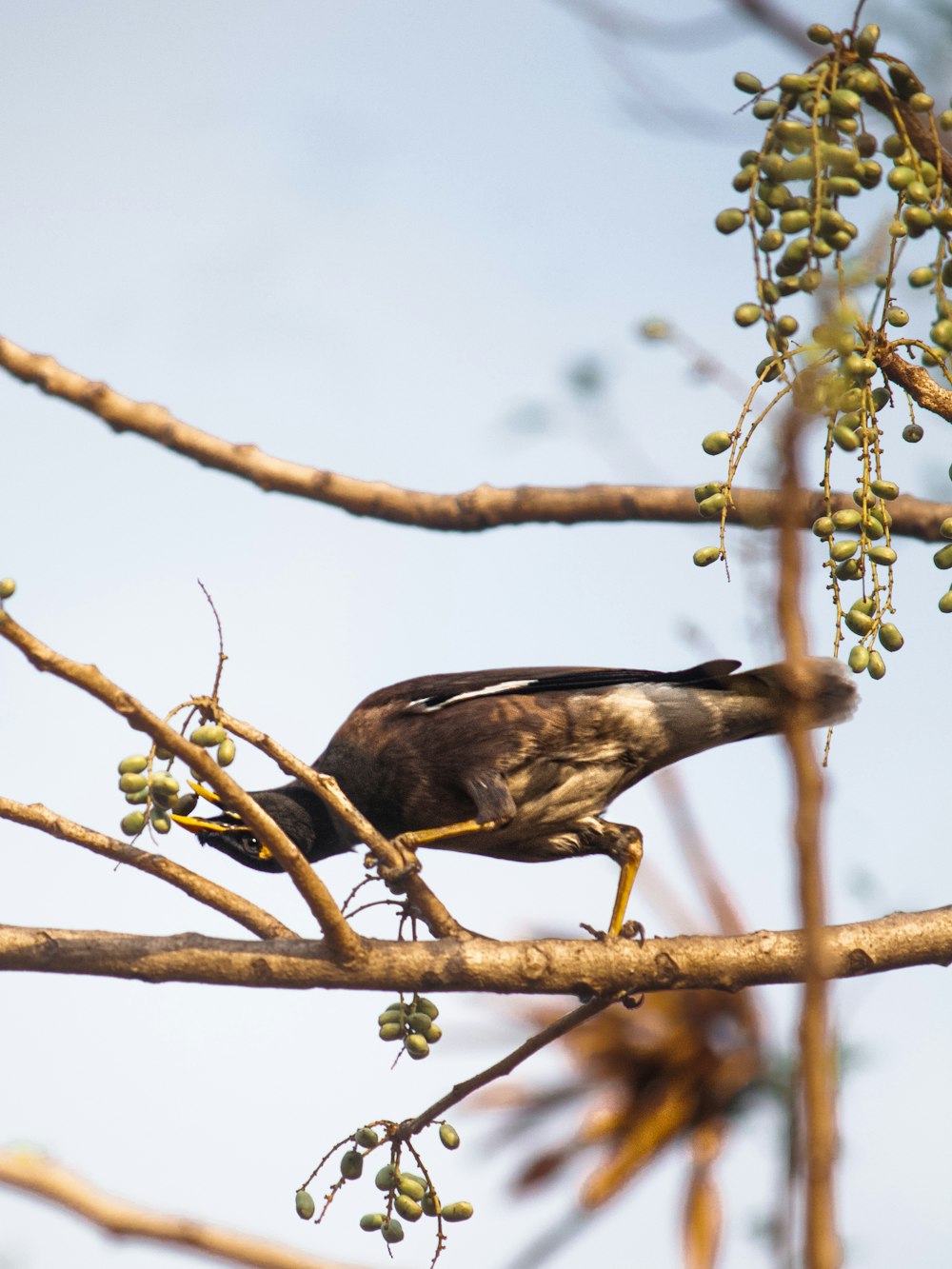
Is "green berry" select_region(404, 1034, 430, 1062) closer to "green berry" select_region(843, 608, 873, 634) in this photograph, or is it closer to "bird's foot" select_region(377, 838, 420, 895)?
"bird's foot" select_region(377, 838, 420, 895)

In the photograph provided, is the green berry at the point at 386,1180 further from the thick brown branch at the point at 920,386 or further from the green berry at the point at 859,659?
the thick brown branch at the point at 920,386

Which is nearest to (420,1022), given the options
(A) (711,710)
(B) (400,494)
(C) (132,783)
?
(C) (132,783)

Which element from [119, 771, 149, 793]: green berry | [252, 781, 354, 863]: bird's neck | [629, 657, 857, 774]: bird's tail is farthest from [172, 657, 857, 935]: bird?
[119, 771, 149, 793]: green berry

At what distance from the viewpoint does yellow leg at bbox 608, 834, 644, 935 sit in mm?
4188

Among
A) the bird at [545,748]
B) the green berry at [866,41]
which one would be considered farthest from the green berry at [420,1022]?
the green berry at [866,41]

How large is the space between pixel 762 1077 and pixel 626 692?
1998 millimetres

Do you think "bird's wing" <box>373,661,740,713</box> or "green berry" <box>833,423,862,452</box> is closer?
"green berry" <box>833,423,862,452</box>

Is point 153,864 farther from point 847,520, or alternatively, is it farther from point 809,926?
Answer: point 809,926

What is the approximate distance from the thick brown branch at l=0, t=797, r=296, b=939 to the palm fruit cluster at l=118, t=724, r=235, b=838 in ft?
0.52

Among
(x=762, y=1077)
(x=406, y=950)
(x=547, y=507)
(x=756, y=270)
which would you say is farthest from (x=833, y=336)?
(x=547, y=507)

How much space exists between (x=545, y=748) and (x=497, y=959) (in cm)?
134

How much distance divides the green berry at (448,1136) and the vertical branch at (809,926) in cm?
235

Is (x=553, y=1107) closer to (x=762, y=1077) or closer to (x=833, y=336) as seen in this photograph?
(x=762, y=1077)

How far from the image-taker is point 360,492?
4.56 metres
